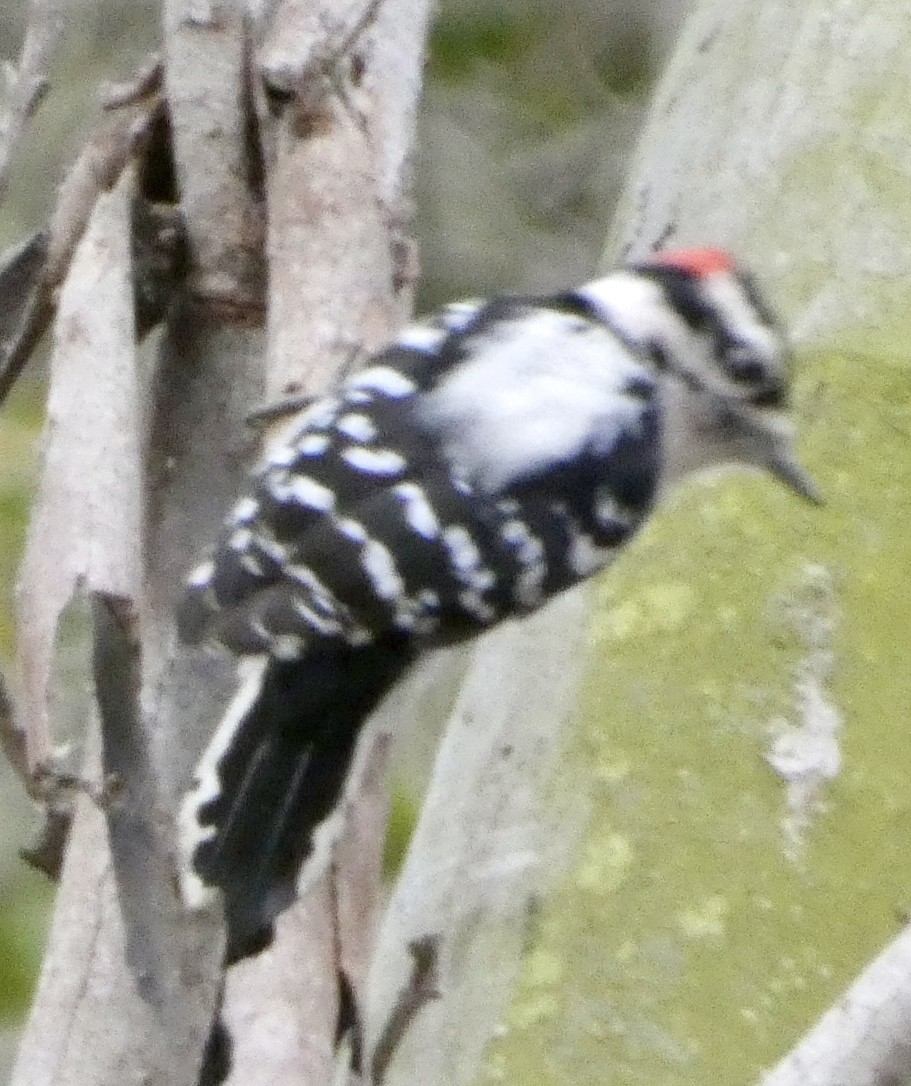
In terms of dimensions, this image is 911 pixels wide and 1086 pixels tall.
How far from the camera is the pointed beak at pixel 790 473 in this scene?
84.1 inches

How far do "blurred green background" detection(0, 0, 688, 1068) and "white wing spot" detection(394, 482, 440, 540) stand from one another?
185 centimetres

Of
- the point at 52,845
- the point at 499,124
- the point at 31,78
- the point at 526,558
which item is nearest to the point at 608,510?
the point at 526,558

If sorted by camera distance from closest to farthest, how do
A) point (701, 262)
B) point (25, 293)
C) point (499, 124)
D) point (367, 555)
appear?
point (367, 555)
point (701, 262)
point (25, 293)
point (499, 124)

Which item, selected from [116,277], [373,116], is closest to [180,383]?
[116,277]

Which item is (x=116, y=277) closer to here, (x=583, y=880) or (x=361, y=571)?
(x=361, y=571)

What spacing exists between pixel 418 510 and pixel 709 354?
403 millimetres

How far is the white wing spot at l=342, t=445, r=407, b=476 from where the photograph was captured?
1.86m

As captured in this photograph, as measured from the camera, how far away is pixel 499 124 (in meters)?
3.89

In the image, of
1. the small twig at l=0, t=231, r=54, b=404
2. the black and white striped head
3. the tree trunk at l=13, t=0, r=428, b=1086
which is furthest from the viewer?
the small twig at l=0, t=231, r=54, b=404

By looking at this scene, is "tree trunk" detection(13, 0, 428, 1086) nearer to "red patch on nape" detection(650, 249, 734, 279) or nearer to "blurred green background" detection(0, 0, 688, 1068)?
"red patch on nape" detection(650, 249, 734, 279)

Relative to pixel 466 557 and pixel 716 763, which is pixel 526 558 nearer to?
pixel 466 557

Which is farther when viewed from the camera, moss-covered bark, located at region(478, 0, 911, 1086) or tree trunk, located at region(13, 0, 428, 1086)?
moss-covered bark, located at region(478, 0, 911, 1086)

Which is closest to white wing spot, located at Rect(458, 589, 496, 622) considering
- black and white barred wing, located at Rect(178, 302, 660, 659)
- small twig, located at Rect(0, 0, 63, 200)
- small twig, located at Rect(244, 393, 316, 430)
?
black and white barred wing, located at Rect(178, 302, 660, 659)

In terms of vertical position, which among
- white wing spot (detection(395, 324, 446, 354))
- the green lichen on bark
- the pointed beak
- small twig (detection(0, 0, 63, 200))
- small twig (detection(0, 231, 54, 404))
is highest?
small twig (detection(0, 0, 63, 200))
